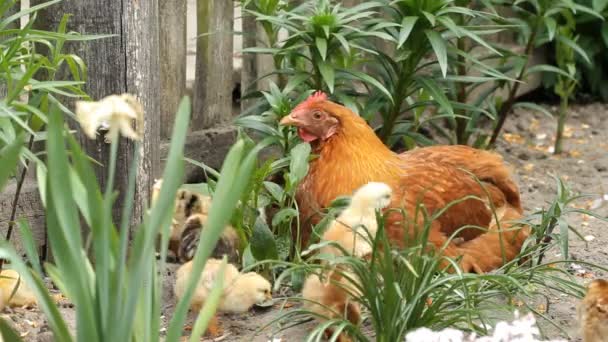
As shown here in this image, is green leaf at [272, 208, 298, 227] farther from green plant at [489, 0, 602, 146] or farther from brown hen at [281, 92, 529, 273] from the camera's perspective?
green plant at [489, 0, 602, 146]

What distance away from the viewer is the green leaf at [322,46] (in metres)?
4.78

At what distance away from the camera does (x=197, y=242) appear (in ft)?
14.8

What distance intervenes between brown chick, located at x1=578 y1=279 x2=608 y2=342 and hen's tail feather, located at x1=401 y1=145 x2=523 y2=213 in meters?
1.38

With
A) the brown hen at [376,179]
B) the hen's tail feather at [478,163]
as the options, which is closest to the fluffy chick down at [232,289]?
the brown hen at [376,179]

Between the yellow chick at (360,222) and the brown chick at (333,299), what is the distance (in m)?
0.10

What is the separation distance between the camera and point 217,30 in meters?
5.49

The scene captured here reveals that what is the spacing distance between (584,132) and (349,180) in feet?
11.4

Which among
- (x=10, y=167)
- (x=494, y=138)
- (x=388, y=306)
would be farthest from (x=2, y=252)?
(x=494, y=138)

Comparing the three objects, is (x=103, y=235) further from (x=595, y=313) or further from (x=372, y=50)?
(x=372, y=50)

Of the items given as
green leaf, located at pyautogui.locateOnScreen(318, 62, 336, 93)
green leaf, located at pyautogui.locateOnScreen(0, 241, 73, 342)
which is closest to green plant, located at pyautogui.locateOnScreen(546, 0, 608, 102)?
green leaf, located at pyautogui.locateOnScreen(318, 62, 336, 93)

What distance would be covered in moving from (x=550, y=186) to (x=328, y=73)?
2.05 m

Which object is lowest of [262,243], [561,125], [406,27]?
[262,243]

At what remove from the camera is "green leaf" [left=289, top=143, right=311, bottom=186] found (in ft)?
14.5

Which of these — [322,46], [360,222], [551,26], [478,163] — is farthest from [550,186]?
[360,222]
